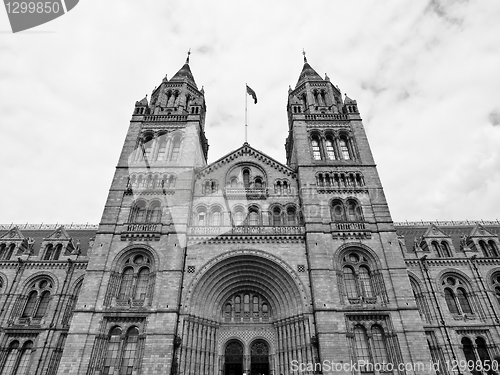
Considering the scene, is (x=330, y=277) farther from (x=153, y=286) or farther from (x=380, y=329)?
(x=153, y=286)

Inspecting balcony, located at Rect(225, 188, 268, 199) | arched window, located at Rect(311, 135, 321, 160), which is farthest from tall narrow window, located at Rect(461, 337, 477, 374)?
balcony, located at Rect(225, 188, 268, 199)

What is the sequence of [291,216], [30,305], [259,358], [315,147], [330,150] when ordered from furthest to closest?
[315,147] → [330,150] → [30,305] → [291,216] → [259,358]

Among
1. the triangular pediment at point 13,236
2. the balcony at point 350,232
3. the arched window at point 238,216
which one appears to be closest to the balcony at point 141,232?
the arched window at point 238,216

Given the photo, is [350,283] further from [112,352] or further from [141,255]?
[112,352]

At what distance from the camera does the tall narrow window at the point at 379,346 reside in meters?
20.9

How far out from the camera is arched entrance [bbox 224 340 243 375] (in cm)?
2292

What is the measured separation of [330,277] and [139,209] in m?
16.2

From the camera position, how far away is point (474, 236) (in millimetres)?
30672

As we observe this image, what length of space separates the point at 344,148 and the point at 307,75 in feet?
36.4

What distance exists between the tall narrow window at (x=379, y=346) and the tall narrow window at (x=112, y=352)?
659 inches

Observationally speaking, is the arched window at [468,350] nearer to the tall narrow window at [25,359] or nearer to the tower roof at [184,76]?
the tall narrow window at [25,359]

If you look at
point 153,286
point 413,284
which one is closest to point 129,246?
point 153,286

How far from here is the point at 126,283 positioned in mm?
23656

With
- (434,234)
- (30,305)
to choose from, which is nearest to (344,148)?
(434,234)
